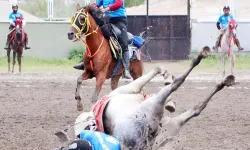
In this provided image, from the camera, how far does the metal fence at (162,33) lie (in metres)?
32.5

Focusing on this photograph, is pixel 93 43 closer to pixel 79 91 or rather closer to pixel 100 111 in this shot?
pixel 79 91

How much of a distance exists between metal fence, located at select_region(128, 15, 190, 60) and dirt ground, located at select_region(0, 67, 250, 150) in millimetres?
11440

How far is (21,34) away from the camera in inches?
1079

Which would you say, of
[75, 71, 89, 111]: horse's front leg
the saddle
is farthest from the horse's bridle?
[75, 71, 89, 111]: horse's front leg

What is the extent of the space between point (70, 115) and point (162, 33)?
1988 cm

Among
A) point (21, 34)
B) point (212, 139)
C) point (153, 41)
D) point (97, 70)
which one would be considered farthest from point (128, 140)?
point (153, 41)

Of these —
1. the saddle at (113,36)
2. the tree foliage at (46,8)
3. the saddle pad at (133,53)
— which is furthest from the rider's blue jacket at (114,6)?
the tree foliage at (46,8)

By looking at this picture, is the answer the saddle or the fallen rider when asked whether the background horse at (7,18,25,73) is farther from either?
the fallen rider

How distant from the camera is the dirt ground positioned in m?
9.81

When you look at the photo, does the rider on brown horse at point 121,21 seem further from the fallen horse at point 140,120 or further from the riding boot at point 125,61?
the fallen horse at point 140,120

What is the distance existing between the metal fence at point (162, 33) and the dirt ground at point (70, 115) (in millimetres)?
11440

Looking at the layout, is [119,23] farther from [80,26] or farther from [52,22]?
[52,22]

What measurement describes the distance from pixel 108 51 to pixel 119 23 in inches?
31.6

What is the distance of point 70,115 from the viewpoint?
13172 mm
